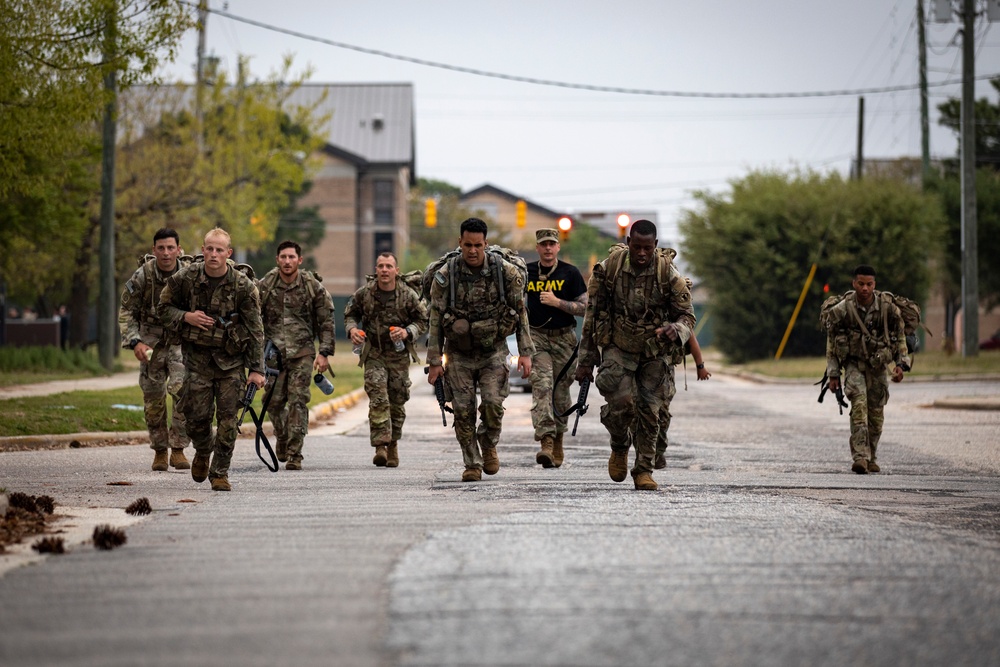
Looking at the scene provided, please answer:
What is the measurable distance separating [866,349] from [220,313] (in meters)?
5.88

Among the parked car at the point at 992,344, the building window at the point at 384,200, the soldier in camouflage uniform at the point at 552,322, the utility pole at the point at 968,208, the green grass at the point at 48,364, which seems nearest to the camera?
the soldier in camouflage uniform at the point at 552,322

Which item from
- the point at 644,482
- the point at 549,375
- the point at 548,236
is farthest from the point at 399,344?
the point at 644,482

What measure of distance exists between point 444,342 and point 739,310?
32.7 meters

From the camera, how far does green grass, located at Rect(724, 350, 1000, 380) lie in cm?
3152

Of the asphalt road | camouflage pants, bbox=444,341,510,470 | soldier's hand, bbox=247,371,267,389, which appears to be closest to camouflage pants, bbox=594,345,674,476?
the asphalt road

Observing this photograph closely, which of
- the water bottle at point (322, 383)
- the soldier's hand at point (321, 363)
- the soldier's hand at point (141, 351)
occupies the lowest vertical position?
the water bottle at point (322, 383)

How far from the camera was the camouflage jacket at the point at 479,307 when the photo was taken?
425 inches

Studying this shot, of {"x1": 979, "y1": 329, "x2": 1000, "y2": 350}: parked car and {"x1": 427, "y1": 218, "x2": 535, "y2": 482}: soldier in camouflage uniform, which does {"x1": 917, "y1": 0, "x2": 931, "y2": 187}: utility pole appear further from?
{"x1": 427, "y1": 218, "x2": 535, "y2": 482}: soldier in camouflage uniform

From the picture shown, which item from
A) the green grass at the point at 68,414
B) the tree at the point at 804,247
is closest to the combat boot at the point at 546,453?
the green grass at the point at 68,414

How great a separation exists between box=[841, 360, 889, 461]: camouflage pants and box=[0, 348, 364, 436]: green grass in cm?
800

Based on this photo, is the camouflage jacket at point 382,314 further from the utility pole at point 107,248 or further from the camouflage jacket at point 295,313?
the utility pole at point 107,248

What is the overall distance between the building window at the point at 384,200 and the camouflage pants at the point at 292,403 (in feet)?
209

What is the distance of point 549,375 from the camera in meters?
12.4

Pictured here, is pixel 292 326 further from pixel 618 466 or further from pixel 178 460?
pixel 618 466
